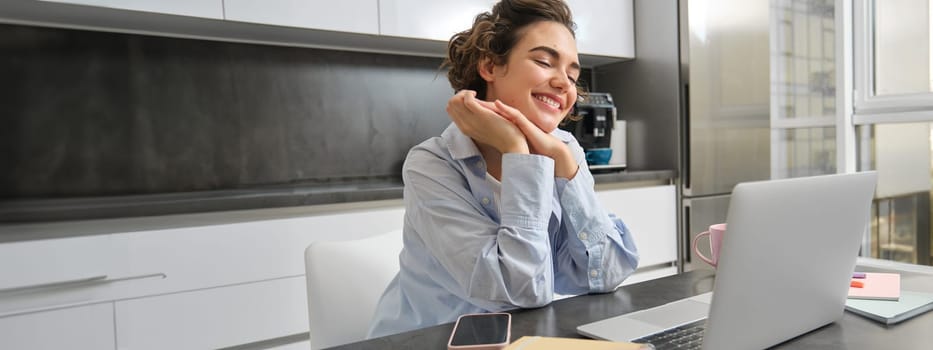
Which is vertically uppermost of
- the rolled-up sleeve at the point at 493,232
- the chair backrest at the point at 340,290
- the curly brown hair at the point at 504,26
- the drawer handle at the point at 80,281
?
the curly brown hair at the point at 504,26

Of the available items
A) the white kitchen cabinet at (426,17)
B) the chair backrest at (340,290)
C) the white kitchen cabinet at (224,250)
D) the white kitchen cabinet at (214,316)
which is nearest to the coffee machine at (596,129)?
the white kitchen cabinet at (426,17)

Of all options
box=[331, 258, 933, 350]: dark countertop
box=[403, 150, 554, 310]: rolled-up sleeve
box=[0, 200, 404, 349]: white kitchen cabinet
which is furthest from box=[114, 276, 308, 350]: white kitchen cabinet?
box=[331, 258, 933, 350]: dark countertop

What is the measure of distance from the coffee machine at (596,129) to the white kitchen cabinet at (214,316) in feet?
4.43

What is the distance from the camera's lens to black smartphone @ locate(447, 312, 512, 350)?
2.02 feet

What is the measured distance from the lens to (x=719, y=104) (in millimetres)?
2717

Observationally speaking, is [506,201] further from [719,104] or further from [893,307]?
[719,104]

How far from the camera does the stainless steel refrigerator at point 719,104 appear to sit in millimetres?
2650

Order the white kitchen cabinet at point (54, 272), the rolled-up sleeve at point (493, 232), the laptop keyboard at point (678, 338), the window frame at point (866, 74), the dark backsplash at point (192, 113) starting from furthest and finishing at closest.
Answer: the window frame at point (866, 74), the dark backsplash at point (192, 113), the white kitchen cabinet at point (54, 272), the rolled-up sleeve at point (493, 232), the laptop keyboard at point (678, 338)

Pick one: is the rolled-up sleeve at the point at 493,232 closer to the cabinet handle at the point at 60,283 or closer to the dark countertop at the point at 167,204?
the dark countertop at the point at 167,204

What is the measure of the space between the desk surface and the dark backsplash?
5.56 ft

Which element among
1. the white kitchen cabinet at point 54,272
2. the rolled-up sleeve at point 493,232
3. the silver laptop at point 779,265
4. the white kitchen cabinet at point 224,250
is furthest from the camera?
the white kitchen cabinet at point 224,250

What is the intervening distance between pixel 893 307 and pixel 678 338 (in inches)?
13.2

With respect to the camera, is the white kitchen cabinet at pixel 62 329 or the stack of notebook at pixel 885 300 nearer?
the stack of notebook at pixel 885 300

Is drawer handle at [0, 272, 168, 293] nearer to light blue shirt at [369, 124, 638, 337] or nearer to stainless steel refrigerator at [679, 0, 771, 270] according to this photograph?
light blue shirt at [369, 124, 638, 337]
